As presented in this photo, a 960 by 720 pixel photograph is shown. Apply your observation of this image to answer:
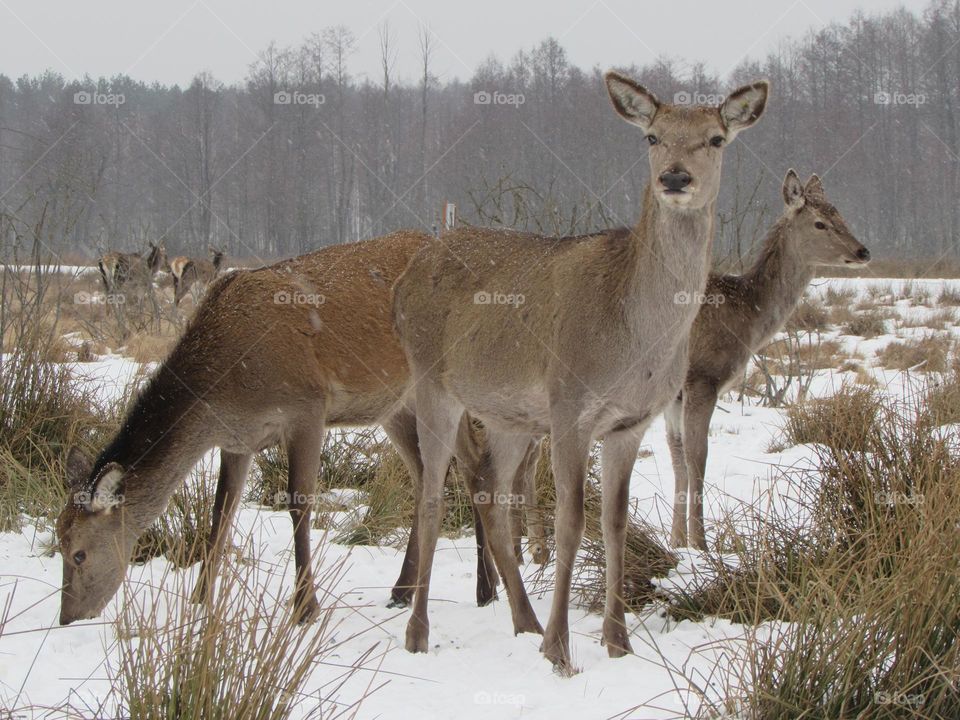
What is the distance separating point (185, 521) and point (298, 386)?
4.16ft

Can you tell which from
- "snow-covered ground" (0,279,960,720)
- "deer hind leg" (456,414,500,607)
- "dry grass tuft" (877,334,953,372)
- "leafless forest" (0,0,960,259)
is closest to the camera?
"snow-covered ground" (0,279,960,720)

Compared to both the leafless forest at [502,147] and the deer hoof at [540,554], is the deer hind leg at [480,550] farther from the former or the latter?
the leafless forest at [502,147]

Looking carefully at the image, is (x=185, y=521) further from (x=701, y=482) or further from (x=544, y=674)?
(x=701, y=482)

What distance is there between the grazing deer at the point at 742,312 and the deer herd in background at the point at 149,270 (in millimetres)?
14055

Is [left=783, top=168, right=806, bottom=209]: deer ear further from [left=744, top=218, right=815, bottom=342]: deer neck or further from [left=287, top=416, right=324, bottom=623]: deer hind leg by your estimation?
[left=287, top=416, right=324, bottom=623]: deer hind leg

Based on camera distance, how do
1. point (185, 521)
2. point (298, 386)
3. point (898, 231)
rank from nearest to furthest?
point (298, 386) → point (185, 521) → point (898, 231)

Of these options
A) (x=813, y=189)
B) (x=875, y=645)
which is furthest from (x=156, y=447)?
(x=813, y=189)

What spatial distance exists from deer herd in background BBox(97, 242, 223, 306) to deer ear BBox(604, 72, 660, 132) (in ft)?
53.2

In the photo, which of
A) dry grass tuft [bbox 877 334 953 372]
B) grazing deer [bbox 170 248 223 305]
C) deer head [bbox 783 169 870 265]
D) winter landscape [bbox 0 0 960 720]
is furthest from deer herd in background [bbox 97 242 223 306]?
deer head [bbox 783 169 870 265]

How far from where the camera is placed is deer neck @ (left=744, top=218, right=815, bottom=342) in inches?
325

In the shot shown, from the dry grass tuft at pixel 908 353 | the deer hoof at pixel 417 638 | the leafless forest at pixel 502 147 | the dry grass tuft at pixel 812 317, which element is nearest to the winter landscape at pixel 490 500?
the deer hoof at pixel 417 638

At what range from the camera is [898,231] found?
54.1m

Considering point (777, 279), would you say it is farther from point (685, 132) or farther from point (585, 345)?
point (585, 345)

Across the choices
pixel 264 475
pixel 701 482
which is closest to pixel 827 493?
pixel 701 482
